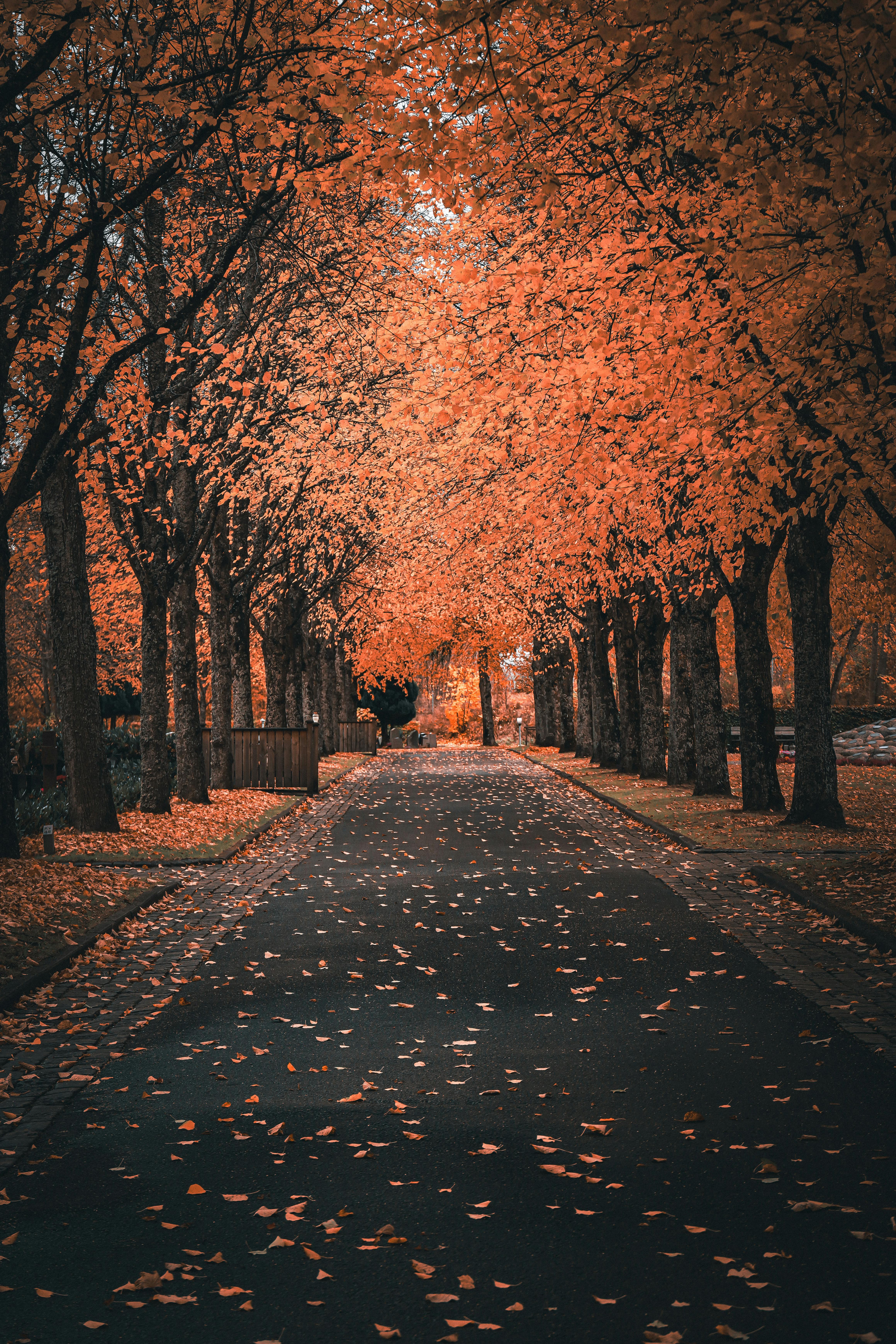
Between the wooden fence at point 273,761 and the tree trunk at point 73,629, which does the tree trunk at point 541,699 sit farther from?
the tree trunk at point 73,629

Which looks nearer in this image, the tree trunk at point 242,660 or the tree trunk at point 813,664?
the tree trunk at point 813,664

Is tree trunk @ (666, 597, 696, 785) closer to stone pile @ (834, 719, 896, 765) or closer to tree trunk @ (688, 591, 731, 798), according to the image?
tree trunk @ (688, 591, 731, 798)

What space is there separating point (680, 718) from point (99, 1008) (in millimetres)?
17826

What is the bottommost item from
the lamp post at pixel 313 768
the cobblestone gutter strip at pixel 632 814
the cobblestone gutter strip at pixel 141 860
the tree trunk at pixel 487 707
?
the cobblestone gutter strip at pixel 632 814

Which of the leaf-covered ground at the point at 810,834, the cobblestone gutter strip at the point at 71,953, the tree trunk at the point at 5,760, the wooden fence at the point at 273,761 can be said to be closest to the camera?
the cobblestone gutter strip at the point at 71,953

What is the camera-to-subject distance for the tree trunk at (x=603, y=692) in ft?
101

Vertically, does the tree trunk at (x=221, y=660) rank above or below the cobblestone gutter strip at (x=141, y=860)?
above

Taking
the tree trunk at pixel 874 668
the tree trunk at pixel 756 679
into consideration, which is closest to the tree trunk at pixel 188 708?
the tree trunk at pixel 756 679

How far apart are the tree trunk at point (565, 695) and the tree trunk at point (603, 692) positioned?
30.1 feet

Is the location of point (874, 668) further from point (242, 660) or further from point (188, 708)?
point (188, 708)

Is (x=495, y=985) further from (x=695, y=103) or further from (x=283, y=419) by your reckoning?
(x=283, y=419)

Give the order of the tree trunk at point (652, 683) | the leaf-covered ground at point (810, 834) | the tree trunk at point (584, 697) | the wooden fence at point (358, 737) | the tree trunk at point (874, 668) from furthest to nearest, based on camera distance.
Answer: the tree trunk at point (874, 668) < the wooden fence at point (358, 737) < the tree trunk at point (584, 697) < the tree trunk at point (652, 683) < the leaf-covered ground at point (810, 834)

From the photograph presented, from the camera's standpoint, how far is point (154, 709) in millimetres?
18203

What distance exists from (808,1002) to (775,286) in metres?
6.27
